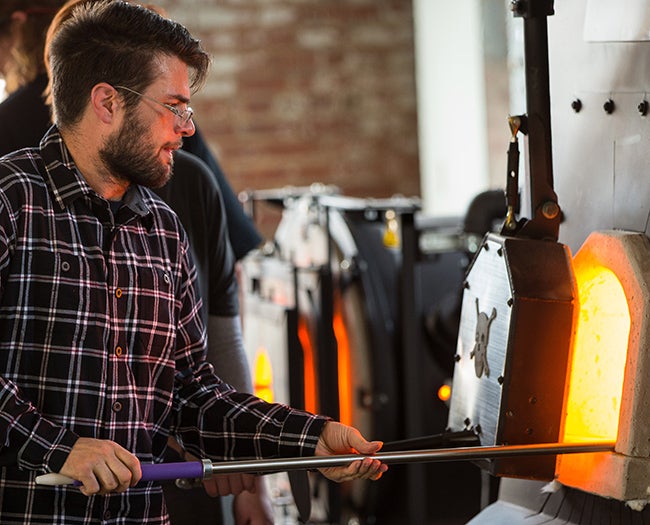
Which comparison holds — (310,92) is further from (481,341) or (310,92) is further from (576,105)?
(481,341)

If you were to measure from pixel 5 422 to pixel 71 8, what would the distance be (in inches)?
27.6

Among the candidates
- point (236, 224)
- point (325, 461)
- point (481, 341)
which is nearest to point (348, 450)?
point (325, 461)

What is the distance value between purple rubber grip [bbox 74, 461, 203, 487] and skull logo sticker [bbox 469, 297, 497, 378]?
0.47 m

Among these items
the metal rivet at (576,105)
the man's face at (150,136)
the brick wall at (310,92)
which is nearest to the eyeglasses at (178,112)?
the man's face at (150,136)

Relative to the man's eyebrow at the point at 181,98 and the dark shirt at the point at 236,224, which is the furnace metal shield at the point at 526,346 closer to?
the man's eyebrow at the point at 181,98

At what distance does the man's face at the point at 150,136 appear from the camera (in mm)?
1574

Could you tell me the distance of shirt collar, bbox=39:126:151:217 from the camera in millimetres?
1544

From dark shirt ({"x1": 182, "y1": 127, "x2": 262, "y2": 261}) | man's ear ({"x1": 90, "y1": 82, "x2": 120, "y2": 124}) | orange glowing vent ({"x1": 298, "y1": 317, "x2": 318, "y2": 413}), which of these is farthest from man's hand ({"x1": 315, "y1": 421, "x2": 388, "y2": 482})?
orange glowing vent ({"x1": 298, "y1": 317, "x2": 318, "y2": 413})

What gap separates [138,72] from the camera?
158 centimetres

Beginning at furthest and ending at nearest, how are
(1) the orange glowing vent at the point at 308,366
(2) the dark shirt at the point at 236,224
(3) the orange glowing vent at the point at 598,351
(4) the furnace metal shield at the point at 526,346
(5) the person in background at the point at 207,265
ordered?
1. (1) the orange glowing vent at the point at 308,366
2. (2) the dark shirt at the point at 236,224
3. (5) the person in background at the point at 207,265
4. (3) the orange glowing vent at the point at 598,351
5. (4) the furnace metal shield at the point at 526,346

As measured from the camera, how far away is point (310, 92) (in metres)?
5.14

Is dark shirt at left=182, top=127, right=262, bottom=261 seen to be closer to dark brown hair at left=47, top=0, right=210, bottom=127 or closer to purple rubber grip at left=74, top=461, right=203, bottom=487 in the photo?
dark brown hair at left=47, top=0, right=210, bottom=127

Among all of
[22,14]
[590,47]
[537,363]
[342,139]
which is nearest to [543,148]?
[590,47]

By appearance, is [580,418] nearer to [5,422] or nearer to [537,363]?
[537,363]
